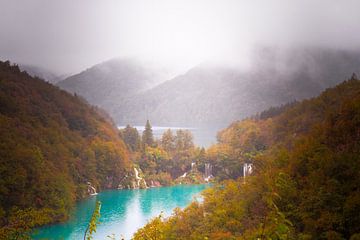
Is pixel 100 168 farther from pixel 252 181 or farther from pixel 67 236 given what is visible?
pixel 252 181

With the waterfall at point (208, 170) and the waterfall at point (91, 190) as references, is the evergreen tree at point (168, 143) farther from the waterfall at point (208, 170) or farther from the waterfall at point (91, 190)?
the waterfall at point (91, 190)

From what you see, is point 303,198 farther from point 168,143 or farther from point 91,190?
point 168,143

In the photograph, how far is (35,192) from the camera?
7444 cm

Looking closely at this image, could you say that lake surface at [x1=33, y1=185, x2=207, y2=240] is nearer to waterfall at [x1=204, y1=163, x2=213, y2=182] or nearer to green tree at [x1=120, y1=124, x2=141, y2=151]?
waterfall at [x1=204, y1=163, x2=213, y2=182]

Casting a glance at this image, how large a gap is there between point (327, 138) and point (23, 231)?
1521 inches

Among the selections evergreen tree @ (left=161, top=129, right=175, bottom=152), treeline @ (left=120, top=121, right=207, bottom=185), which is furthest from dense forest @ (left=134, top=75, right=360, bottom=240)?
evergreen tree @ (left=161, top=129, right=175, bottom=152)

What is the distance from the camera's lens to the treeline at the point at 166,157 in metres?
132

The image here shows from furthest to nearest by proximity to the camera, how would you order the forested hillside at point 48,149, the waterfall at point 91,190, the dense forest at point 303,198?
the waterfall at point 91,190
the forested hillside at point 48,149
the dense forest at point 303,198

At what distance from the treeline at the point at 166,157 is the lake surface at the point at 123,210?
26.9 ft

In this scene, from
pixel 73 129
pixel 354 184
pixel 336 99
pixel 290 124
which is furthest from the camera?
pixel 73 129

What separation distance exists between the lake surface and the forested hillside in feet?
12.3

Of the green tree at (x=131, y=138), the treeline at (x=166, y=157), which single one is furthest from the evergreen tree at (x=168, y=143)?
the green tree at (x=131, y=138)

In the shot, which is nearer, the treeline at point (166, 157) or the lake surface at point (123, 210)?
the lake surface at point (123, 210)

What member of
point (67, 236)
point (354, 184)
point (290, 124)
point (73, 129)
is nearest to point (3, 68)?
point (73, 129)
